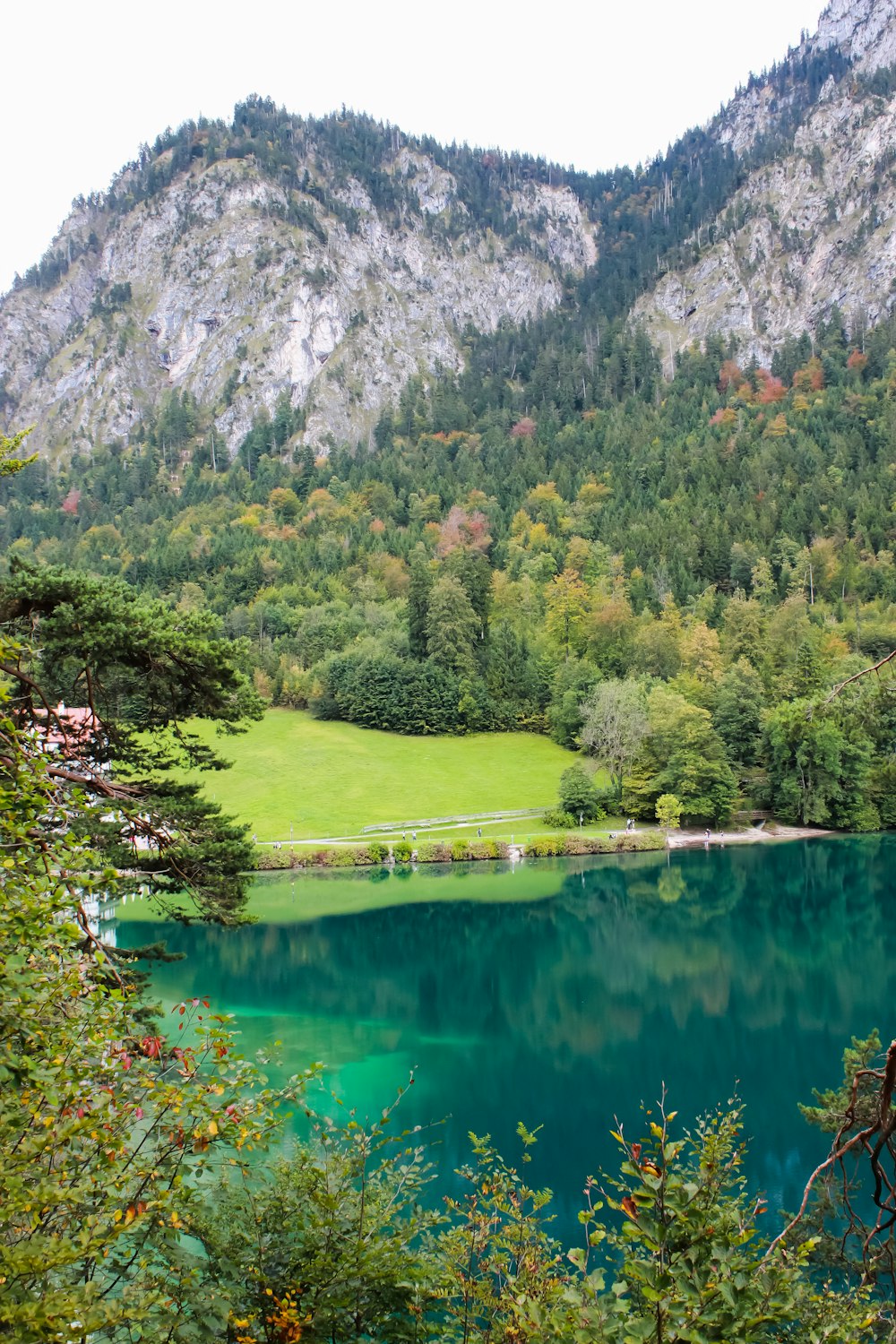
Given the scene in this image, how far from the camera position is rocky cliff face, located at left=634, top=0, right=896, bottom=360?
126431 mm

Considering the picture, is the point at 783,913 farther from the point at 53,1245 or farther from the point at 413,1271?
the point at 53,1245

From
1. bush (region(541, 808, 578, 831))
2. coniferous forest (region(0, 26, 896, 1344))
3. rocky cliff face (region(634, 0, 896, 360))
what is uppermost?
rocky cliff face (region(634, 0, 896, 360))

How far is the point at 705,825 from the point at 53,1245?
55252 mm

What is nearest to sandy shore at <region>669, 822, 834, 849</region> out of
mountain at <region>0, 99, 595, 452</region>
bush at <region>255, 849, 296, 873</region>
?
bush at <region>255, 849, 296, 873</region>

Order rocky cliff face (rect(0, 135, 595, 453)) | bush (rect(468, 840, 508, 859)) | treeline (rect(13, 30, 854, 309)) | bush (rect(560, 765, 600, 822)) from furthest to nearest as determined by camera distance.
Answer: treeline (rect(13, 30, 854, 309)) → rocky cliff face (rect(0, 135, 595, 453)) → bush (rect(560, 765, 600, 822)) → bush (rect(468, 840, 508, 859))

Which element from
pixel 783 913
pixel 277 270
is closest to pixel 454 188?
pixel 277 270

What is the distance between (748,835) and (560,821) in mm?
11333

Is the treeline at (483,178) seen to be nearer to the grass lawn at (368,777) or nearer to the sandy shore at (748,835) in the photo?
the grass lawn at (368,777)

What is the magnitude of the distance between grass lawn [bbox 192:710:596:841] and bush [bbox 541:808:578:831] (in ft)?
3.08

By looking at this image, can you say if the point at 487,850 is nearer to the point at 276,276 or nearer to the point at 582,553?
the point at 582,553

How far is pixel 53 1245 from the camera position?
123 inches

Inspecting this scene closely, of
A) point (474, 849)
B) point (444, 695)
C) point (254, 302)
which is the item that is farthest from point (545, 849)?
point (254, 302)

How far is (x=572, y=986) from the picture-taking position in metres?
29.1

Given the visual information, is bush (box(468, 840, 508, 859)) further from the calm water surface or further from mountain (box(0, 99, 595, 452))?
mountain (box(0, 99, 595, 452))
